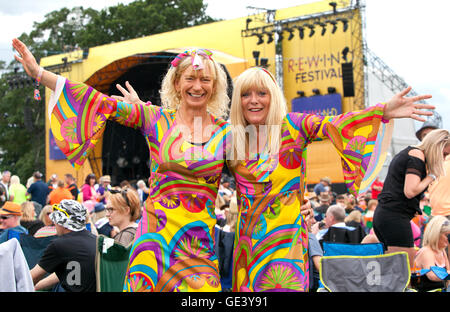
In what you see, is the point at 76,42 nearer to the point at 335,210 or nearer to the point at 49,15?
the point at 49,15

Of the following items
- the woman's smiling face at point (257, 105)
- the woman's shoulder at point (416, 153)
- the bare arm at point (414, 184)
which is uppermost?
the woman's smiling face at point (257, 105)

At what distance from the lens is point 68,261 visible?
4.36m

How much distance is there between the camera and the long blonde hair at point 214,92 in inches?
111

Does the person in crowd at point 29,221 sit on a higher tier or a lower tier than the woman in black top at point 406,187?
lower

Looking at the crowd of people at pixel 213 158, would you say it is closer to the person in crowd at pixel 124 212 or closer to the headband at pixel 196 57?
the headband at pixel 196 57

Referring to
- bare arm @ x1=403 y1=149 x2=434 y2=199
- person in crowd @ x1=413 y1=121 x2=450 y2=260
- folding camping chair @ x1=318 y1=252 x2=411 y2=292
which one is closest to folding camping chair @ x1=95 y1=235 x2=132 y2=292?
folding camping chair @ x1=318 y1=252 x2=411 y2=292

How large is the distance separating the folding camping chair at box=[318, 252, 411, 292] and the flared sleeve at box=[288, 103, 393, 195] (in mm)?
1815

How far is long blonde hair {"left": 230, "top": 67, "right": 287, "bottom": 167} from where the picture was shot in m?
2.76

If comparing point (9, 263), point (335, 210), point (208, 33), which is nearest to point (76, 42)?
point (208, 33)

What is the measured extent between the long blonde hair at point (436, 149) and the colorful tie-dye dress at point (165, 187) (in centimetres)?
217

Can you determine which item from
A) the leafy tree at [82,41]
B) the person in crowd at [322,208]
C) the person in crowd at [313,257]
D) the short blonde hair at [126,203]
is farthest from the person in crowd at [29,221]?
the leafy tree at [82,41]

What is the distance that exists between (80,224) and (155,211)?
2.24m

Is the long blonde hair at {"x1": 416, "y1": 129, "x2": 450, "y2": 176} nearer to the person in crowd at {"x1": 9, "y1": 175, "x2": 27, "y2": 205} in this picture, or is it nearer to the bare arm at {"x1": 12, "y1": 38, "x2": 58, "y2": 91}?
the bare arm at {"x1": 12, "y1": 38, "x2": 58, "y2": 91}
